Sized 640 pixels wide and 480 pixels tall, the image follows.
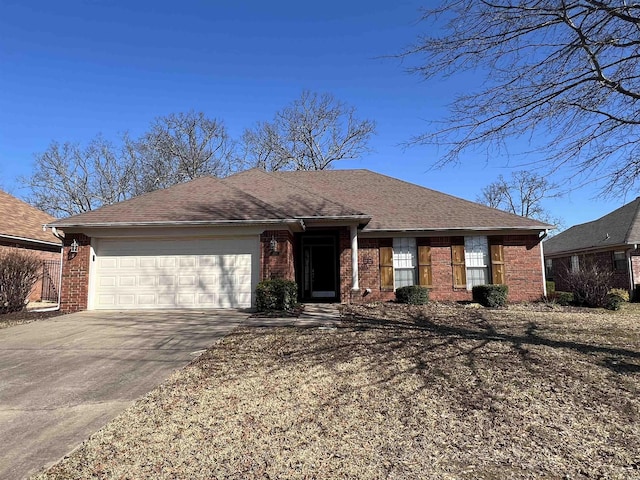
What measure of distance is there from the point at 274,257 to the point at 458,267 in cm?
700

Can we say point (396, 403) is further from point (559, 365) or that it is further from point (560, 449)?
point (559, 365)

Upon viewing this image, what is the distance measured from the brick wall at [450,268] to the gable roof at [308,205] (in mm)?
689

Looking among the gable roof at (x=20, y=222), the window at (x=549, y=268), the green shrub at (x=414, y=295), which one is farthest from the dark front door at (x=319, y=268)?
the window at (x=549, y=268)

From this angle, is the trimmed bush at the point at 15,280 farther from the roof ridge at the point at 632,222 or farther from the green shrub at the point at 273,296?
the roof ridge at the point at 632,222

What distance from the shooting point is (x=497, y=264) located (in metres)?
14.2

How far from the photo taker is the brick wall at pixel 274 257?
1133cm

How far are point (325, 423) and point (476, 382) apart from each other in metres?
2.19

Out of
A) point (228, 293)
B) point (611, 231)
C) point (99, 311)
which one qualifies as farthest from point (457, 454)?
point (611, 231)

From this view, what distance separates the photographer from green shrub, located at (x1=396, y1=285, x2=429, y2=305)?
12977 millimetres

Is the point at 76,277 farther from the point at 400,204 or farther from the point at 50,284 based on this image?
the point at 400,204

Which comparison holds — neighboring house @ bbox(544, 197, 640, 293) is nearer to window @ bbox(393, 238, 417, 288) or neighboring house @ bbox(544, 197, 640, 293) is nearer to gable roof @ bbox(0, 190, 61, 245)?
window @ bbox(393, 238, 417, 288)

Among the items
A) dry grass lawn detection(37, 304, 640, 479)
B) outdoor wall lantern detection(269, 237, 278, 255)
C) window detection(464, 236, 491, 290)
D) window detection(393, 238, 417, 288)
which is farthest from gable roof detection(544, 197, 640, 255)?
outdoor wall lantern detection(269, 237, 278, 255)

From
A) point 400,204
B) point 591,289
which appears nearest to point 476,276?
point 591,289

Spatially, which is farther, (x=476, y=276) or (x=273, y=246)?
(x=476, y=276)
